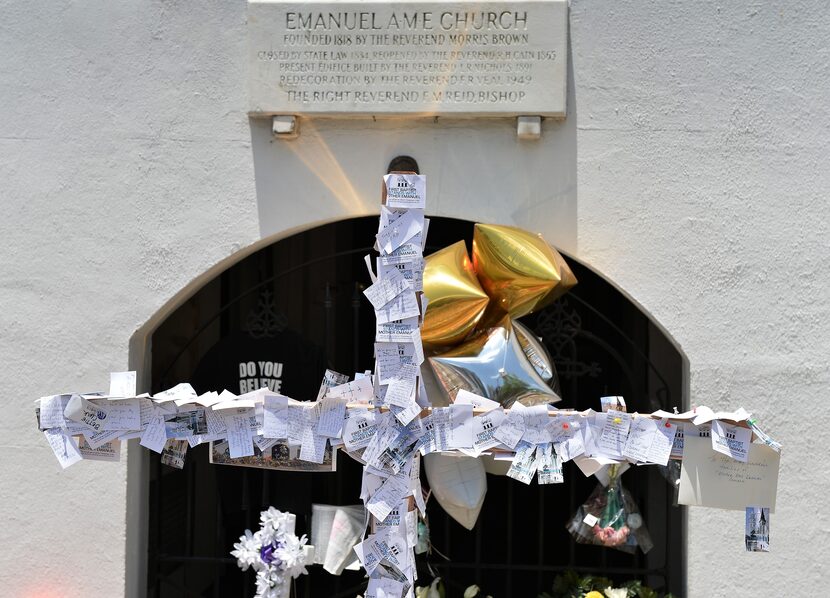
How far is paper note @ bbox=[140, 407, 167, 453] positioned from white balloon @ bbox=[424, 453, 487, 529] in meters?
1.08

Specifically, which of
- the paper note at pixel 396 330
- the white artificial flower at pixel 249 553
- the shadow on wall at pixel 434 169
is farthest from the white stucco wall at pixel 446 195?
the paper note at pixel 396 330

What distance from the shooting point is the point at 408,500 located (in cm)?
315

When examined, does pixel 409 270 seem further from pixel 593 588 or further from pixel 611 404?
pixel 593 588

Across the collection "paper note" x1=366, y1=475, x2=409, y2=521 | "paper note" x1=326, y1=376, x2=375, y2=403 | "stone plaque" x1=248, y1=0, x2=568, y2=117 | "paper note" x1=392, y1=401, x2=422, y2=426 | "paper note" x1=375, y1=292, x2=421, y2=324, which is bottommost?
"paper note" x1=366, y1=475, x2=409, y2=521

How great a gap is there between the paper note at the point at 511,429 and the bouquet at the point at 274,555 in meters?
1.33

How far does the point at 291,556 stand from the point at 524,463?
1.36 metres

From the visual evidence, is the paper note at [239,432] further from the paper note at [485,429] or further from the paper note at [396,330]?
the paper note at [485,429]

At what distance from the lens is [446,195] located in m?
4.26

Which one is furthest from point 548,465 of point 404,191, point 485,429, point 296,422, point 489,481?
point 489,481

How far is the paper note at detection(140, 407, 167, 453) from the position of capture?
319cm

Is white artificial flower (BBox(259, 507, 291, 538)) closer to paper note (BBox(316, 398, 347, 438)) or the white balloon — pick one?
the white balloon

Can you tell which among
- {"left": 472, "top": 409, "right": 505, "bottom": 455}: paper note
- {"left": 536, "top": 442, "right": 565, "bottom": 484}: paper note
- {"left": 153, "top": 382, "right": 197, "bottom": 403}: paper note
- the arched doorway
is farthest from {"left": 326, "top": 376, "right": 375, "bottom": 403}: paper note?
the arched doorway

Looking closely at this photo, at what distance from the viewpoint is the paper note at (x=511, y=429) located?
3.12 m

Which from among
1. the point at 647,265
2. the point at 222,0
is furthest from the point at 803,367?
the point at 222,0
